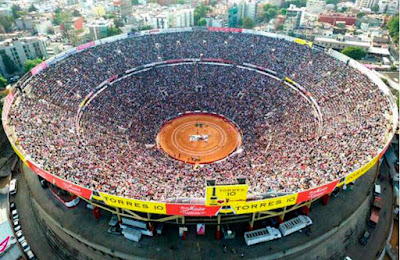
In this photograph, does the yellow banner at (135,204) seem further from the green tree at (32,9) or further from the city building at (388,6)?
the city building at (388,6)

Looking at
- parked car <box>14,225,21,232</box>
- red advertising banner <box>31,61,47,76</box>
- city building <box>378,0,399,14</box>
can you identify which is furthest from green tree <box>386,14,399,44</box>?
parked car <box>14,225,21,232</box>

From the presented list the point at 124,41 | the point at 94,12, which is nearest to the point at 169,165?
the point at 124,41

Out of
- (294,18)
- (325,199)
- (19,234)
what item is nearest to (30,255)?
(19,234)

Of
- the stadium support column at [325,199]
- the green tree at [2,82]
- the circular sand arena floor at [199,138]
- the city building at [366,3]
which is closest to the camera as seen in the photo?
the stadium support column at [325,199]

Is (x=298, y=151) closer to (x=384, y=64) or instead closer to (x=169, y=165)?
(x=169, y=165)

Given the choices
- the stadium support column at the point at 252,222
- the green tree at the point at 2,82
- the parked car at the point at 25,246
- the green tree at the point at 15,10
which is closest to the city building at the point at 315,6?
the green tree at the point at 2,82

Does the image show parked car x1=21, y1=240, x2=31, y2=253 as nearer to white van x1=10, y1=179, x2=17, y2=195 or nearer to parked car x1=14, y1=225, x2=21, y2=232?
parked car x1=14, y1=225, x2=21, y2=232
